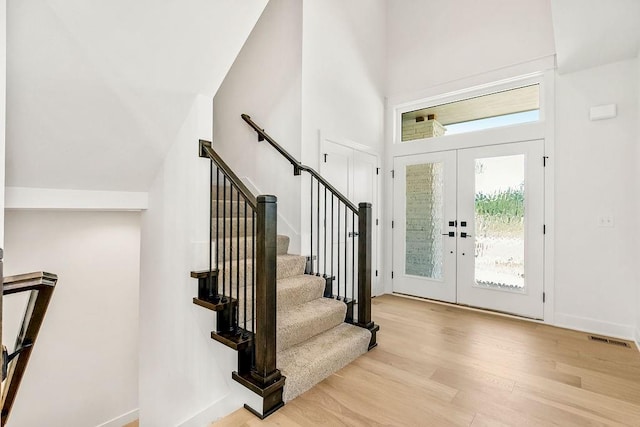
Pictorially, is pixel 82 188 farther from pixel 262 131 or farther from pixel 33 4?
pixel 262 131

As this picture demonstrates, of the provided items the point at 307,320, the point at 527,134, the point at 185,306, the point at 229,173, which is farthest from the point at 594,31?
the point at 185,306

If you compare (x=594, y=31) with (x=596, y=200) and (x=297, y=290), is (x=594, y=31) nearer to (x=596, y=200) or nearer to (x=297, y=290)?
(x=596, y=200)

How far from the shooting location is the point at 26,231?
3.29 metres

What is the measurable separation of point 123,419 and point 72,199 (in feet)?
11.2

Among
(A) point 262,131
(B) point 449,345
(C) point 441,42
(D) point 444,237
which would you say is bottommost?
(B) point 449,345

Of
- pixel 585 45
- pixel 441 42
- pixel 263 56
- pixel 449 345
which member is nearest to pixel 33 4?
pixel 263 56

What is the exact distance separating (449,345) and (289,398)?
1.58 meters

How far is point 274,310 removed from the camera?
6.34 feet

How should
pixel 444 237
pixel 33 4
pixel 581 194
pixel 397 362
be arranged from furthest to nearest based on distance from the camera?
pixel 444 237, pixel 581 194, pixel 397 362, pixel 33 4

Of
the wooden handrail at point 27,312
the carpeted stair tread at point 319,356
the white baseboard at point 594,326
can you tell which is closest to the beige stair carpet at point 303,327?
the carpeted stair tread at point 319,356

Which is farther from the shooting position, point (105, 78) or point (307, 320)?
point (307, 320)

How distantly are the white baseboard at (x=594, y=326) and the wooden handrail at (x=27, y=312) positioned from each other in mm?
4226

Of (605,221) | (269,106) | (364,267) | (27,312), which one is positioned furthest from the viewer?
(269,106)

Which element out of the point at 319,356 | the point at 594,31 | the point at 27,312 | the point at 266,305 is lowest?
the point at 319,356
